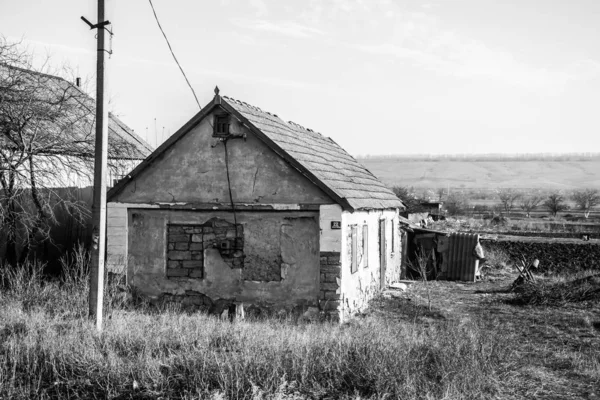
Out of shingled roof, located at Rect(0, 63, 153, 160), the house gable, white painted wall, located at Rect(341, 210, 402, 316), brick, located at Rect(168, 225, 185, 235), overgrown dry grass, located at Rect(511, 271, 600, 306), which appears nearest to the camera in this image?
the house gable

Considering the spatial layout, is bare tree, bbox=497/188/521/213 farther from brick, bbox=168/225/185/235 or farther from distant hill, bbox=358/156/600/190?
brick, bbox=168/225/185/235

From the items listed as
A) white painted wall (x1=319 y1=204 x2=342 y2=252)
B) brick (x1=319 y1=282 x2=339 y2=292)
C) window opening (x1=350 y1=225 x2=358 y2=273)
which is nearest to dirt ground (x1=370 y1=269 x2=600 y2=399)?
window opening (x1=350 y1=225 x2=358 y2=273)

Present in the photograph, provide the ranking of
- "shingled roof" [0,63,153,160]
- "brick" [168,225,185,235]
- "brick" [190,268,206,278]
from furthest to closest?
"shingled roof" [0,63,153,160] → "brick" [168,225,185,235] → "brick" [190,268,206,278]

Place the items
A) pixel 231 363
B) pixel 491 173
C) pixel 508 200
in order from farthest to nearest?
pixel 491 173, pixel 508 200, pixel 231 363

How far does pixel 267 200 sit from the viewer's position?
11930 millimetres

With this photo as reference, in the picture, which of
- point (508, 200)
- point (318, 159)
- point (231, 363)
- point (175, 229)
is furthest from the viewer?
point (508, 200)

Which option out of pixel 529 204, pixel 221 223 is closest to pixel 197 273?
pixel 221 223

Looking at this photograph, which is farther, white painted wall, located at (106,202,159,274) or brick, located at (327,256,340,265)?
white painted wall, located at (106,202,159,274)

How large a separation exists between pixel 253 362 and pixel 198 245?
5.45 meters

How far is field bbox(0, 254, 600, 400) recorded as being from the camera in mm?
6801

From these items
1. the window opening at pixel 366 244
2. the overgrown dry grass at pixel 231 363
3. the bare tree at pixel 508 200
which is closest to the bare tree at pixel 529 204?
the bare tree at pixel 508 200

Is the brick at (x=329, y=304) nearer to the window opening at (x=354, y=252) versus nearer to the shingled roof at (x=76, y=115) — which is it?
the window opening at (x=354, y=252)

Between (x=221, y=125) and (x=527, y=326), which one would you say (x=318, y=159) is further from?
(x=527, y=326)

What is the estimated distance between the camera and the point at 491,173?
565 feet
